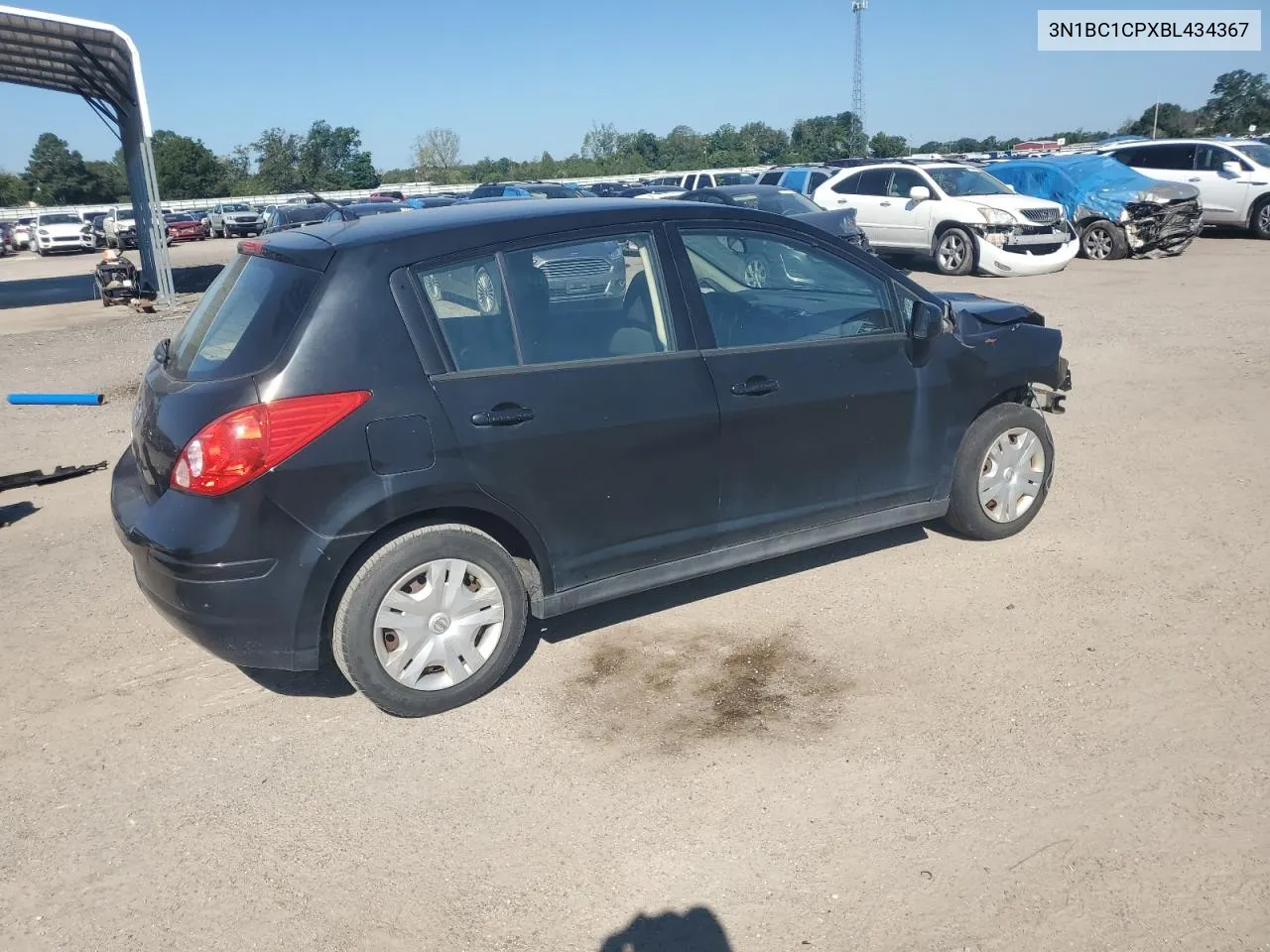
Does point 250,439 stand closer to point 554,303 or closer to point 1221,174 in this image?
point 554,303

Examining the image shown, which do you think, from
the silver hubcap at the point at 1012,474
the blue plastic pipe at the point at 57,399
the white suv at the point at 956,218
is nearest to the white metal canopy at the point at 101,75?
the blue plastic pipe at the point at 57,399

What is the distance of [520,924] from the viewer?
9.36ft

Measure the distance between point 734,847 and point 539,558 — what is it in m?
1.38

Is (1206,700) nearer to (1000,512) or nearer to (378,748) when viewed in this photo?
(1000,512)

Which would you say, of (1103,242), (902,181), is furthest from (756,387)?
(1103,242)

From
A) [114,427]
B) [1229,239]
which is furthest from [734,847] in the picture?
[1229,239]

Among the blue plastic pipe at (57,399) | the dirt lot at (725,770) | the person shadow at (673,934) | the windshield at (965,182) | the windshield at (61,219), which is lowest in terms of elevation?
the person shadow at (673,934)

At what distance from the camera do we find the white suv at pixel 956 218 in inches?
631

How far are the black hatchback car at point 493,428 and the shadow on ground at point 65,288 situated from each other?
53.3 feet

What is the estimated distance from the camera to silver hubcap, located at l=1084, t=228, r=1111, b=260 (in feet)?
59.0

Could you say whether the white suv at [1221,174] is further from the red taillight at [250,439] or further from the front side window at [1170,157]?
the red taillight at [250,439]

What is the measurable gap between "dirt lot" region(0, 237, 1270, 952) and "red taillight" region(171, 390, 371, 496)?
3.37 ft

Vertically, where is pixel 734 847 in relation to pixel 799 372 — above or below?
below

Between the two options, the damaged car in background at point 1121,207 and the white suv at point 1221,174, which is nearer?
the damaged car in background at point 1121,207
